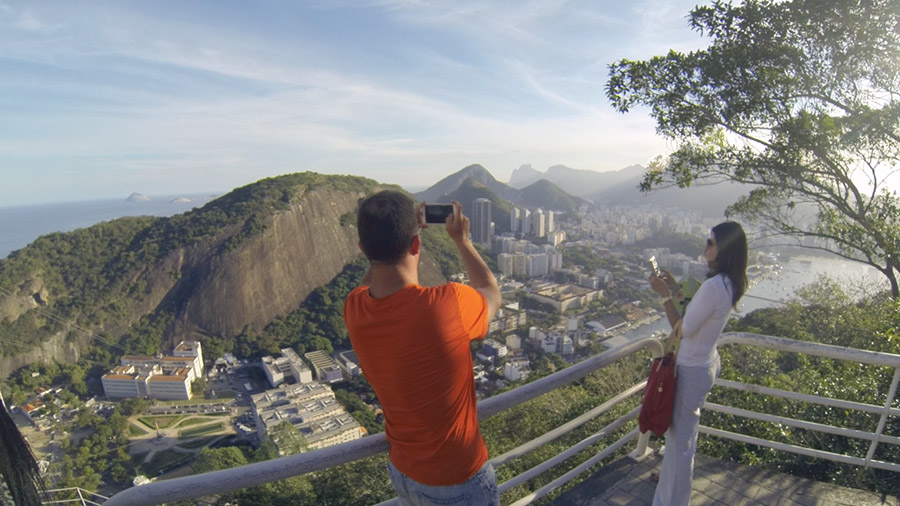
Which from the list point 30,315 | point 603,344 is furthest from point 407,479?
point 30,315

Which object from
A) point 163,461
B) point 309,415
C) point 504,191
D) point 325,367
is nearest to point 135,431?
point 163,461

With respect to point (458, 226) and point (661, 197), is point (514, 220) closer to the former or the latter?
point (661, 197)

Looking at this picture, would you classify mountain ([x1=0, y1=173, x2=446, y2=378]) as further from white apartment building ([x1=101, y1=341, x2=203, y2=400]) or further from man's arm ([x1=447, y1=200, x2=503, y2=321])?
man's arm ([x1=447, y1=200, x2=503, y2=321])

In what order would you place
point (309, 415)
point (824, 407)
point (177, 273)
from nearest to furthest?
point (824, 407) < point (309, 415) < point (177, 273)

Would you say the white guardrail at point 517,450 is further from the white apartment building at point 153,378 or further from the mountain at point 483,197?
the mountain at point 483,197

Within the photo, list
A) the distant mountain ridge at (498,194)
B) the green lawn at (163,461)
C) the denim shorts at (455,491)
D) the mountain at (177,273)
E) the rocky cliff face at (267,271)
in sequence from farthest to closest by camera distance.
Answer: the distant mountain ridge at (498,194), the rocky cliff face at (267,271), the mountain at (177,273), the green lawn at (163,461), the denim shorts at (455,491)

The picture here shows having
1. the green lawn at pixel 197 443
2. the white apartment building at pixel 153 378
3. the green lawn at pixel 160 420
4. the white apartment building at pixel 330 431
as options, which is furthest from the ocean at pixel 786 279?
the white apartment building at pixel 153 378
